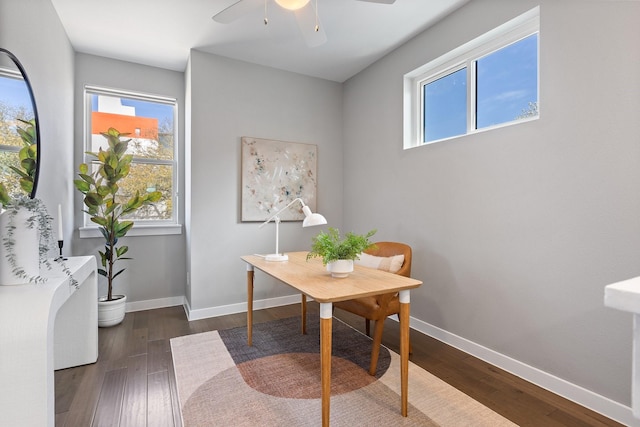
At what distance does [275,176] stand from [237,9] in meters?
1.95

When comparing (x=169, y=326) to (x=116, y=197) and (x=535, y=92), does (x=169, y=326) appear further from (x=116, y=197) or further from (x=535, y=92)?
(x=535, y=92)

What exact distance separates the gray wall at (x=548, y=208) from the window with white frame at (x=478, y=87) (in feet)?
0.41

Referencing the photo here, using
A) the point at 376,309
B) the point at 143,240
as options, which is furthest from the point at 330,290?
the point at 143,240

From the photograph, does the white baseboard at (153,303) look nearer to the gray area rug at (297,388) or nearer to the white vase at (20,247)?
A: the gray area rug at (297,388)

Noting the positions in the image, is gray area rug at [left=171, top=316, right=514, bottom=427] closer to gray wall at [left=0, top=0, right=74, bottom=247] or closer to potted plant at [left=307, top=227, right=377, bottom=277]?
potted plant at [left=307, top=227, right=377, bottom=277]

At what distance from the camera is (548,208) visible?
6.49 feet

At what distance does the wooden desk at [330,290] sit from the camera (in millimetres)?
1481

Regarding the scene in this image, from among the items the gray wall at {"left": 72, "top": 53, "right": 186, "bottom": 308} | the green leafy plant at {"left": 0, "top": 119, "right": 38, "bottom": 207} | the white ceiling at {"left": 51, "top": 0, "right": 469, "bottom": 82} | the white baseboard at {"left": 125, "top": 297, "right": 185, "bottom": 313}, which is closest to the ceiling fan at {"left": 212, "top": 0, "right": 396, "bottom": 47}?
the white ceiling at {"left": 51, "top": 0, "right": 469, "bottom": 82}

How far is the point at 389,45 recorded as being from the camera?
3098 mm

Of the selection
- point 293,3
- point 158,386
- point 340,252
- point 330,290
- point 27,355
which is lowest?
point 158,386

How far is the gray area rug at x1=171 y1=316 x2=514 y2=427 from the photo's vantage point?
169cm

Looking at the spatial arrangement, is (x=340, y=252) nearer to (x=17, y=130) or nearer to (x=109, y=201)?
(x=17, y=130)

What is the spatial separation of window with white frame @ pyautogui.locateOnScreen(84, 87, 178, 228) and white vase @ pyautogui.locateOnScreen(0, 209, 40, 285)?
2.14m

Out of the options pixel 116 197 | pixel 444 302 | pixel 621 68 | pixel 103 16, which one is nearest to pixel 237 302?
pixel 116 197
